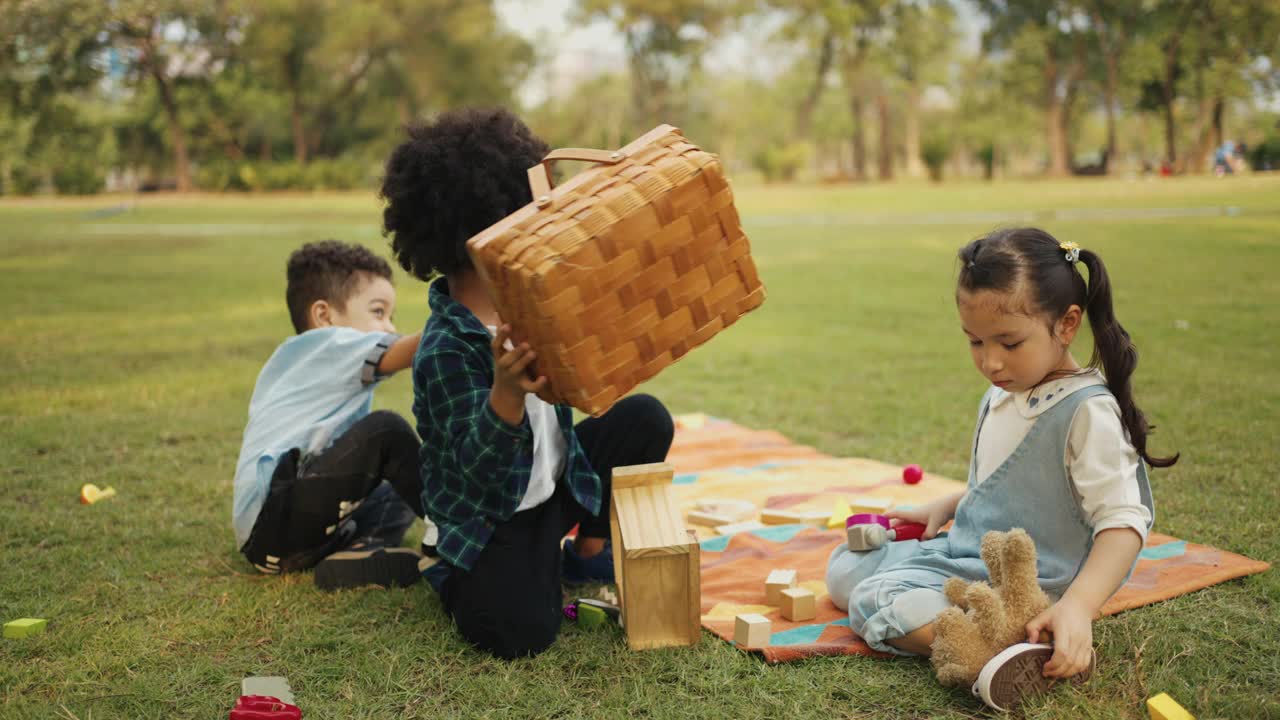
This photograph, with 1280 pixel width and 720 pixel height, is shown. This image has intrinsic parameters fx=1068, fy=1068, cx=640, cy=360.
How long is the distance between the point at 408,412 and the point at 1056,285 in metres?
4.25

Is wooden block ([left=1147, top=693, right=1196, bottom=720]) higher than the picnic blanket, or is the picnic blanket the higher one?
wooden block ([left=1147, top=693, right=1196, bottom=720])

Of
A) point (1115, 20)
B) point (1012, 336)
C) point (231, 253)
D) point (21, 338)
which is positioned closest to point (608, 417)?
point (1012, 336)

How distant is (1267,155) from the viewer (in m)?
26.2

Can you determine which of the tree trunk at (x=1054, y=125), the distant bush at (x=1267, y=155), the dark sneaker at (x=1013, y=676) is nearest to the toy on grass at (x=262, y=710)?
the dark sneaker at (x=1013, y=676)

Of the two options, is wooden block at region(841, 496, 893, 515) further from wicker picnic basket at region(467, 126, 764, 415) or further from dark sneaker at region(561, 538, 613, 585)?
wicker picnic basket at region(467, 126, 764, 415)

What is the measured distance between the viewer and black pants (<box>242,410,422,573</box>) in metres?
3.40

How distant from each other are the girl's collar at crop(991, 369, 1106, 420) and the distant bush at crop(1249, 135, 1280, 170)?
26.8 m

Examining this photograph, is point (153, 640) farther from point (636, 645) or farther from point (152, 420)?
point (152, 420)

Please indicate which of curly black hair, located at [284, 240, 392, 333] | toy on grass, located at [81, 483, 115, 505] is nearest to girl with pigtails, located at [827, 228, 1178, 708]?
curly black hair, located at [284, 240, 392, 333]

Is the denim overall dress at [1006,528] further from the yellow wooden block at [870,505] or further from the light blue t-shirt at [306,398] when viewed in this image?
the light blue t-shirt at [306,398]

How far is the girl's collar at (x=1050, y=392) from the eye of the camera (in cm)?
279

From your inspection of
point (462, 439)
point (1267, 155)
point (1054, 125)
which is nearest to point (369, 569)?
point (462, 439)

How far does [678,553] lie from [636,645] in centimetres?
29

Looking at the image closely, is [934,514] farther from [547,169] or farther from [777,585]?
[547,169]
